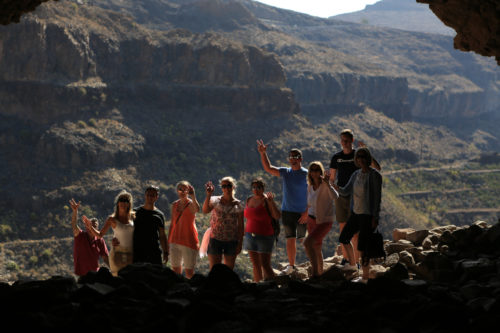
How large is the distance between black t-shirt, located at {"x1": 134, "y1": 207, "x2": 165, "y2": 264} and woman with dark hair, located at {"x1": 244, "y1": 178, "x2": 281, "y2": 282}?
155cm

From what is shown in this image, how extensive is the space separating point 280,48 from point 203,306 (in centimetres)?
12895

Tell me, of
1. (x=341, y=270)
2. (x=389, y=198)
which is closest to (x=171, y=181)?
(x=389, y=198)

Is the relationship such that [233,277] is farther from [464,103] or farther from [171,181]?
[464,103]

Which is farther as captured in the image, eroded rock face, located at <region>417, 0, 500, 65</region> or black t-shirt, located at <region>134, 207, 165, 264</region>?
eroded rock face, located at <region>417, 0, 500, 65</region>

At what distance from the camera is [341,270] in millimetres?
10859

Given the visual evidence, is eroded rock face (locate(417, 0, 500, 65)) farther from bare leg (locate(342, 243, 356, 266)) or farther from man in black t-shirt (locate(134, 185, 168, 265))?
man in black t-shirt (locate(134, 185, 168, 265))

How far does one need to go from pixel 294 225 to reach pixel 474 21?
5.09 metres

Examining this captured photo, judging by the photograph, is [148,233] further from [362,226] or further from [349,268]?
[349,268]

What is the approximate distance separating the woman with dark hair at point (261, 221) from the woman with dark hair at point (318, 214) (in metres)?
0.64

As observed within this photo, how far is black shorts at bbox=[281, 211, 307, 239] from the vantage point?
36.6 ft

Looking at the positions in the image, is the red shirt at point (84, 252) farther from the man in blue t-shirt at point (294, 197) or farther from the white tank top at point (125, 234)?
the man in blue t-shirt at point (294, 197)

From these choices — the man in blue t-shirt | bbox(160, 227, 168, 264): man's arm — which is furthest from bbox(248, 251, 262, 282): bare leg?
bbox(160, 227, 168, 264): man's arm

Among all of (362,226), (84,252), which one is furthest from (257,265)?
(84,252)

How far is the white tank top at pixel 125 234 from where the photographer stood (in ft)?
33.0
